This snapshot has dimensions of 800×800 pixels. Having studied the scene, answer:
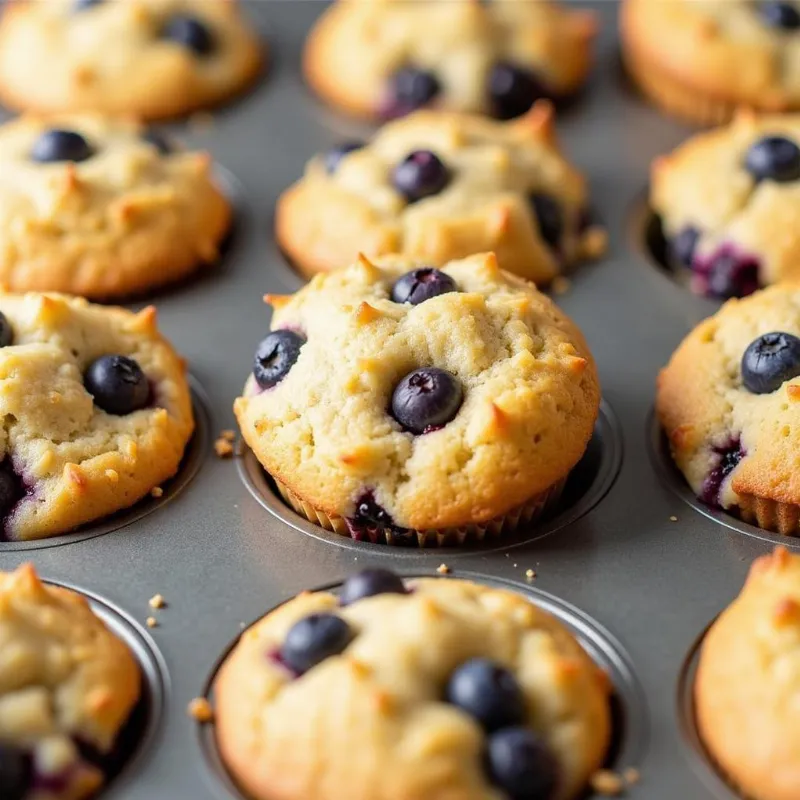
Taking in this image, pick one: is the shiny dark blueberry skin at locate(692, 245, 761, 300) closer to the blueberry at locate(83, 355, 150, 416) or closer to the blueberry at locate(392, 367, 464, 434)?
the blueberry at locate(392, 367, 464, 434)

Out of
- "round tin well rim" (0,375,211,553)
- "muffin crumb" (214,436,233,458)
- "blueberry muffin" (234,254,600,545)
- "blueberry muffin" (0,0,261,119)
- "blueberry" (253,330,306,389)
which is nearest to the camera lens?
"blueberry muffin" (234,254,600,545)

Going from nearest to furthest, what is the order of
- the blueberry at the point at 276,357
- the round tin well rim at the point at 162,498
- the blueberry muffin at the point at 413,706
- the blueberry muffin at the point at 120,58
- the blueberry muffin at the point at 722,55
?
1. the blueberry muffin at the point at 413,706
2. the round tin well rim at the point at 162,498
3. the blueberry at the point at 276,357
4. the blueberry muffin at the point at 722,55
5. the blueberry muffin at the point at 120,58

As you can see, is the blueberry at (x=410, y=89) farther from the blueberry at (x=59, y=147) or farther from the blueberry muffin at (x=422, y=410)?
the blueberry muffin at (x=422, y=410)

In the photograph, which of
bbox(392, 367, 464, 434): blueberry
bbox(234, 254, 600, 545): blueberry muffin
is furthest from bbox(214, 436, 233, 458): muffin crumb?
bbox(392, 367, 464, 434): blueberry

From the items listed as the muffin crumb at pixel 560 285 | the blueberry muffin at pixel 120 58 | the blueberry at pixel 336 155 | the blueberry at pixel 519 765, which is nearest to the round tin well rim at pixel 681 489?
the muffin crumb at pixel 560 285

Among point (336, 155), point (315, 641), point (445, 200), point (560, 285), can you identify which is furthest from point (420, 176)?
point (315, 641)

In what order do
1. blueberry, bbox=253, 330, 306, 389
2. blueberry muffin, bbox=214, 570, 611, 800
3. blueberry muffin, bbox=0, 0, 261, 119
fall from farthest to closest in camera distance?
blueberry muffin, bbox=0, 0, 261, 119 → blueberry, bbox=253, 330, 306, 389 → blueberry muffin, bbox=214, 570, 611, 800

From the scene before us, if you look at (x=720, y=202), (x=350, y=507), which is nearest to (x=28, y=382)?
(x=350, y=507)
